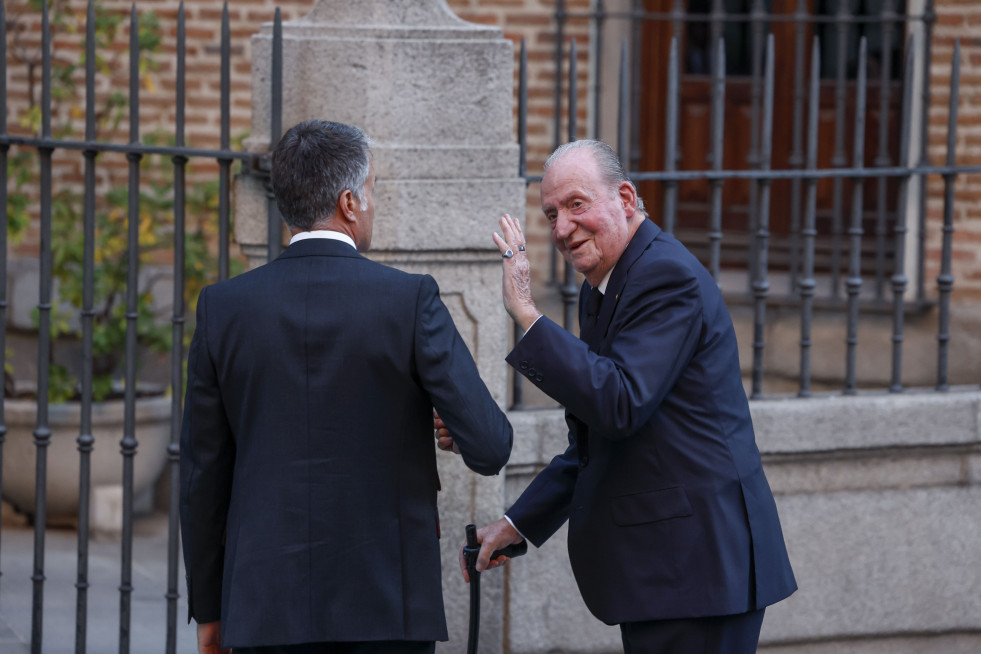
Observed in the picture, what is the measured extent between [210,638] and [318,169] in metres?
1.08

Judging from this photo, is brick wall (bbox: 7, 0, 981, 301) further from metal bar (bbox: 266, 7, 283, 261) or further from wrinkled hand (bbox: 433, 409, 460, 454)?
wrinkled hand (bbox: 433, 409, 460, 454)

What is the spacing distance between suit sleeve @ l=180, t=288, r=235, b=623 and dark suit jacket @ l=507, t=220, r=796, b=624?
642 millimetres

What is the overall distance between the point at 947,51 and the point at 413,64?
3.49m

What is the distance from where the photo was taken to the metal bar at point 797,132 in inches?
248

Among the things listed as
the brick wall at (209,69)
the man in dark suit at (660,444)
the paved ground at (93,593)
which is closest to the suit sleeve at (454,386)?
the man in dark suit at (660,444)

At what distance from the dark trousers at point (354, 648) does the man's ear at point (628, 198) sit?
41.3 inches

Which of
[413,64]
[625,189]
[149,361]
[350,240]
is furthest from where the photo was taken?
[149,361]

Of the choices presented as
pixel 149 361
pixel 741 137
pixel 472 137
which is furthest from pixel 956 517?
pixel 149 361

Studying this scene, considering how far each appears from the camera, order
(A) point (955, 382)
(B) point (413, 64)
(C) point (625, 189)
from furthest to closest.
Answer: (A) point (955, 382) < (B) point (413, 64) < (C) point (625, 189)

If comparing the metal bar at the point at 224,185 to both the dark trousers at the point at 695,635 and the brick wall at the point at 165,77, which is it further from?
the brick wall at the point at 165,77

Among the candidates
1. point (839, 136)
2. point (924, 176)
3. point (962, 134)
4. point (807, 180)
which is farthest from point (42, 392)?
point (962, 134)

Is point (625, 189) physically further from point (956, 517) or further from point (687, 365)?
point (956, 517)

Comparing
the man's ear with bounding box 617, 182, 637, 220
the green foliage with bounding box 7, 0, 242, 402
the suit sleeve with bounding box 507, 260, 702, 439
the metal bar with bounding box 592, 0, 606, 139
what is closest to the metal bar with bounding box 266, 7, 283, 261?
the man's ear with bounding box 617, 182, 637, 220

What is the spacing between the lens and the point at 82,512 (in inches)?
161
